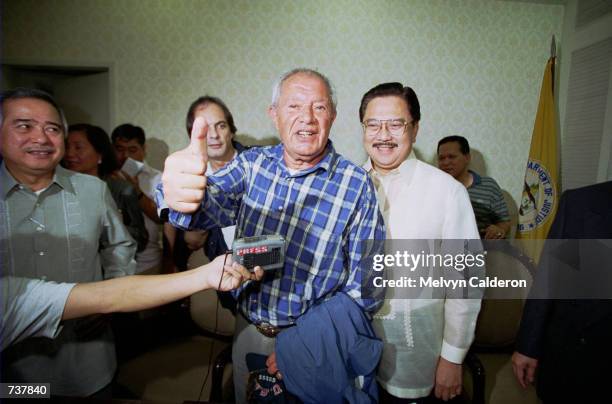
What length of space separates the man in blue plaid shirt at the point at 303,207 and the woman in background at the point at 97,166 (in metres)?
0.74

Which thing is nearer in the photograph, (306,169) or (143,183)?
(306,169)

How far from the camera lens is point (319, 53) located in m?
1.81

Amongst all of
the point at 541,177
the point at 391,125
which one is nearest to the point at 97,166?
the point at 391,125

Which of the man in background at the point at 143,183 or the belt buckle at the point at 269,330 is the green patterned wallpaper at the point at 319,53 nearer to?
the man in background at the point at 143,183

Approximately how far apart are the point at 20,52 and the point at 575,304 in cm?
339

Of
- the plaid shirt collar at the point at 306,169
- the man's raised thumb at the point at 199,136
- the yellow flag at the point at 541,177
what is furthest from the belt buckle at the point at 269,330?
the yellow flag at the point at 541,177

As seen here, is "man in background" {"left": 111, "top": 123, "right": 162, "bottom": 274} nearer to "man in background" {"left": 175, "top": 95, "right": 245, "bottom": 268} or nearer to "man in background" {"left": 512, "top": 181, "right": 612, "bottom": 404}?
"man in background" {"left": 175, "top": 95, "right": 245, "bottom": 268}

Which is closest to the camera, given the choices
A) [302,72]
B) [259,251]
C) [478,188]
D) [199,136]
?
[199,136]

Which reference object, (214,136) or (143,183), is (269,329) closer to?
(214,136)

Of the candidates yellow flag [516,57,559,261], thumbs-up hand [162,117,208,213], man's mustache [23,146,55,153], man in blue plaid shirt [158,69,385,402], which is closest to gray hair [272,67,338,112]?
man in blue plaid shirt [158,69,385,402]

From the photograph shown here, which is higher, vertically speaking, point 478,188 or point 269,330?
point 478,188

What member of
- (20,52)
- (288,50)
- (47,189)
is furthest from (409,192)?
(20,52)

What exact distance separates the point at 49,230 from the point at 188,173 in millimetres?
659

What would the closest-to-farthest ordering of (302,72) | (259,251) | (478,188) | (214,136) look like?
1. (259,251)
2. (302,72)
3. (214,136)
4. (478,188)
